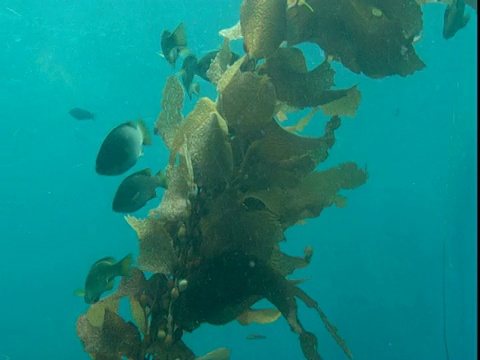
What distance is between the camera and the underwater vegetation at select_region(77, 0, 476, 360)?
1.80 meters

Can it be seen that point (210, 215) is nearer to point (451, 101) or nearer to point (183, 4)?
point (183, 4)

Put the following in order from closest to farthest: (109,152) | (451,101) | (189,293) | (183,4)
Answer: (189,293), (109,152), (183,4), (451,101)

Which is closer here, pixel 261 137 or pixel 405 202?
pixel 261 137

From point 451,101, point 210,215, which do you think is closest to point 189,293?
point 210,215

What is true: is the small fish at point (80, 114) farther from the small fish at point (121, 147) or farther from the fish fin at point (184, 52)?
the small fish at point (121, 147)

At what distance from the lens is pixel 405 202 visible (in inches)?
916

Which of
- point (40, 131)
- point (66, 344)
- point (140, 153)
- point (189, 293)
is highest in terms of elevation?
point (40, 131)

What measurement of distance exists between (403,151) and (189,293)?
2414cm

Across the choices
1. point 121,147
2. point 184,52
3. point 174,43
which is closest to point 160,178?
point 121,147

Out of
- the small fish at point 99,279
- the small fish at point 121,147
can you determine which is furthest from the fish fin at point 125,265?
the small fish at point 121,147

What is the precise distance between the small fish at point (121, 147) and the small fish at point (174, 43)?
24.5 inches

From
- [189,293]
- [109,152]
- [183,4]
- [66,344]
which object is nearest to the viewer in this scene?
[189,293]

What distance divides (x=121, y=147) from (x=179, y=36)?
3.03ft

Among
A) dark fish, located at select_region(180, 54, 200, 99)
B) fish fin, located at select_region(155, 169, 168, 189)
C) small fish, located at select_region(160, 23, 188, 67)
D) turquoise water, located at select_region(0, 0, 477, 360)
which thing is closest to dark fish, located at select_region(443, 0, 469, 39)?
dark fish, located at select_region(180, 54, 200, 99)
